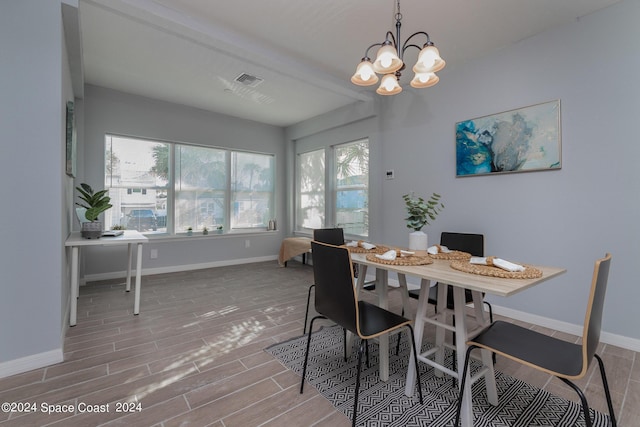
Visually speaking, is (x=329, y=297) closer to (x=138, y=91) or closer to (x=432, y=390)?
(x=432, y=390)

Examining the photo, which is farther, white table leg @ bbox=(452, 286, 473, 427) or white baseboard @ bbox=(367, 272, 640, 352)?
white baseboard @ bbox=(367, 272, 640, 352)

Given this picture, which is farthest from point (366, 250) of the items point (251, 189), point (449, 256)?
point (251, 189)

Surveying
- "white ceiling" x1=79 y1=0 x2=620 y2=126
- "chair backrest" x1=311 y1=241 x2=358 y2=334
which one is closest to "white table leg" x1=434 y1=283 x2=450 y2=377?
"chair backrest" x1=311 y1=241 x2=358 y2=334

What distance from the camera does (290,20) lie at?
255 centimetres

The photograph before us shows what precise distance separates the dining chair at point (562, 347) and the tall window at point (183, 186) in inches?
185

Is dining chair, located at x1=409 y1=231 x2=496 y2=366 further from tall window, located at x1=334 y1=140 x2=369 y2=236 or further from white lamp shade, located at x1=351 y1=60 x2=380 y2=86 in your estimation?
tall window, located at x1=334 y1=140 x2=369 y2=236

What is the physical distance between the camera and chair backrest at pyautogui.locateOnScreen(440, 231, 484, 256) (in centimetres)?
229

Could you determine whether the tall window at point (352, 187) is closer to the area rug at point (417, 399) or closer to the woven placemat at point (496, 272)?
the area rug at point (417, 399)

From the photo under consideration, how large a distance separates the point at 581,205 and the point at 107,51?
15.9ft

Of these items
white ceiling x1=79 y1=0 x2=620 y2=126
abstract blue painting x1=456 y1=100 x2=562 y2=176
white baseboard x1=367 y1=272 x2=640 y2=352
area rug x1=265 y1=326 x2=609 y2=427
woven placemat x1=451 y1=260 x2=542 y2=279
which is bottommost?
area rug x1=265 y1=326 x2=609 y2=427

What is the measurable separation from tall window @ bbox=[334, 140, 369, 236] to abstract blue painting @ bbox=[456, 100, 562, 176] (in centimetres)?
156

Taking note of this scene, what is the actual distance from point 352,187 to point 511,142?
7.73 feet

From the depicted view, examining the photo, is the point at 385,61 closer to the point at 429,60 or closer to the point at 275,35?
the point at 429,60

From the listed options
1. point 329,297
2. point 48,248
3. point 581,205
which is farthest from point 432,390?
point 48,248
